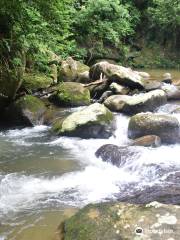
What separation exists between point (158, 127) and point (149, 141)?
23.7 inches

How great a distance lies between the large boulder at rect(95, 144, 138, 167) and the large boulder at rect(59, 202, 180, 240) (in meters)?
3.04

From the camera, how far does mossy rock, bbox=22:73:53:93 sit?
12125 millimetres

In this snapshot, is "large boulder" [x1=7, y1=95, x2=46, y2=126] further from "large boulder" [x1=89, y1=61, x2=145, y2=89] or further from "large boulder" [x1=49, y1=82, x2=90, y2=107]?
"large boulder" [x1=89, y1=61, x2=145, y2=89]

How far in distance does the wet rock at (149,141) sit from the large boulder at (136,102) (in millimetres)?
2433

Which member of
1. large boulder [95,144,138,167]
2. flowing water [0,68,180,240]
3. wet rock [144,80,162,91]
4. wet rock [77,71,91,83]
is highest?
wet rock [77,71,91,83]

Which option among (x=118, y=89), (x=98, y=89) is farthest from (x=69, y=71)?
(x=118, y=89)

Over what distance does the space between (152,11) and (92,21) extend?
482cm

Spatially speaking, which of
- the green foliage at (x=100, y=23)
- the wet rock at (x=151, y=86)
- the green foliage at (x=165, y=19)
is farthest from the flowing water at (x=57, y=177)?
the green foliage at (x=165, y=19)

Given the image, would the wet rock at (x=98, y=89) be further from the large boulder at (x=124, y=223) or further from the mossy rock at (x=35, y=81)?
the large boulder at (x=124, y=223)

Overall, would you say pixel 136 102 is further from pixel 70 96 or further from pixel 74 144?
pixel 74 144

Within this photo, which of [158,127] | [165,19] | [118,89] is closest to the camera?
[158,127]

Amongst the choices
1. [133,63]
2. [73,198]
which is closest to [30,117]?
[73,198]

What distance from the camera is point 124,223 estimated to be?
4.46m

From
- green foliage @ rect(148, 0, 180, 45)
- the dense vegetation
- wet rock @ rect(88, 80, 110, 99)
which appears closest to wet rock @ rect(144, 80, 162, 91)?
wet rock @ rect(88, 80, 110, 99)
